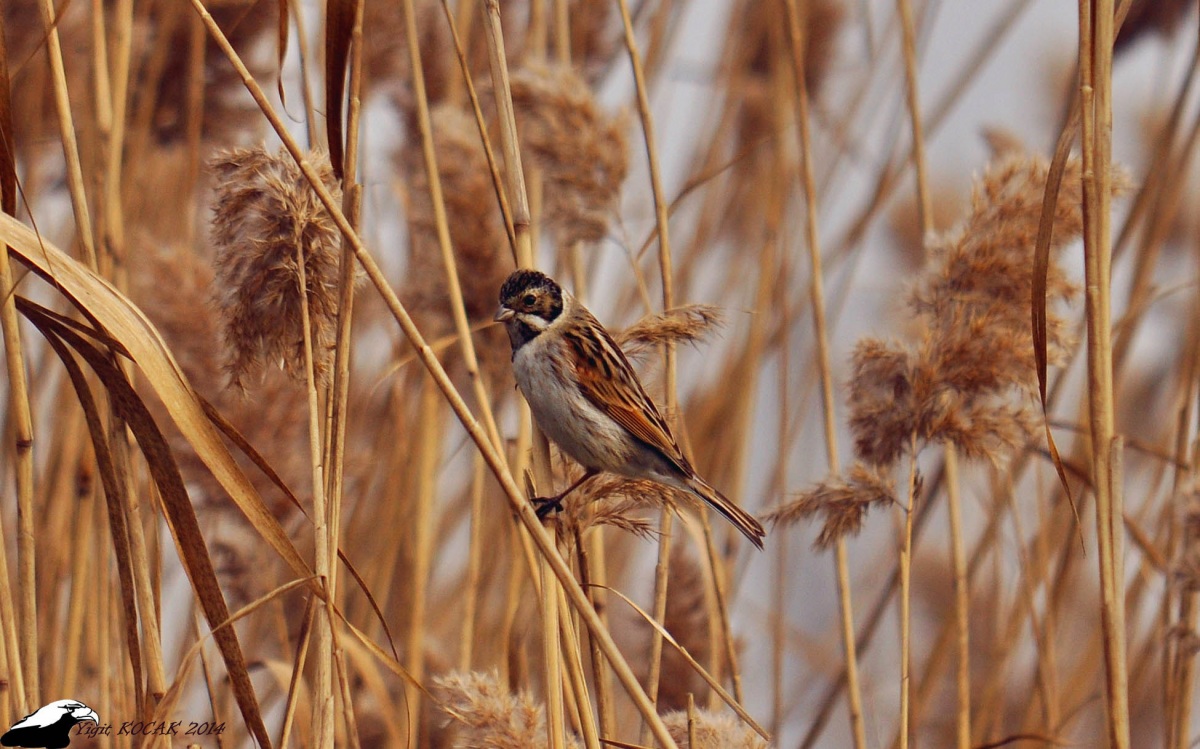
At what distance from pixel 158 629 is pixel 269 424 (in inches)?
49.2

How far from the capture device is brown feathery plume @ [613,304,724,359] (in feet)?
6.96

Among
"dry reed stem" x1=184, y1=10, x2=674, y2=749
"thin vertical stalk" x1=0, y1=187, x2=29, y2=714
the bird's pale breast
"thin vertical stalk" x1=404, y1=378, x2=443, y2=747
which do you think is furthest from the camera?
"thin vertical stalk" x1=404, y1=378, x2=443, y2=747

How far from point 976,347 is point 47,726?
1.82 meters

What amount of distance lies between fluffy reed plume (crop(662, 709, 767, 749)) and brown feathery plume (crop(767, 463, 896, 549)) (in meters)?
0.37

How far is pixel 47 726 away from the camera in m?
1.95

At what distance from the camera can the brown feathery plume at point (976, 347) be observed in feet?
7.39

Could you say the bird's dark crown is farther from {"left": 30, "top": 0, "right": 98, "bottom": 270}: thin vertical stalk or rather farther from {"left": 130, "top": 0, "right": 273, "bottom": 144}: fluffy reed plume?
{"left": 130, "top": 0, "right": 273, "bottom": 144}: fluffy reed plume

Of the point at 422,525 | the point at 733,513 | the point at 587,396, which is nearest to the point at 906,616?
the point at 733,513

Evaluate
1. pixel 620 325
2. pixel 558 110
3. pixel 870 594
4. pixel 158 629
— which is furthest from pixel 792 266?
pixel 158 629

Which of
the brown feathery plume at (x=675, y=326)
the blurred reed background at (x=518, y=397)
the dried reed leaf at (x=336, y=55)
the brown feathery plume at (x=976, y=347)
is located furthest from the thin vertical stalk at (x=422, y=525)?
the dried reed leaf at (x=336, y=55)

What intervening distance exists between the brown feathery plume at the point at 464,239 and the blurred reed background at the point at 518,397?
0.04ft

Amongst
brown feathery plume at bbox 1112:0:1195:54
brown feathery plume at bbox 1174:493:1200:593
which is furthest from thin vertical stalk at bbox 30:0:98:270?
brown feathery plume at bbox 1112:0:1195:54

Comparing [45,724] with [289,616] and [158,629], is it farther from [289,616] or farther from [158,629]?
[289,616]

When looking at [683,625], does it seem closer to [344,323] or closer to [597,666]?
[597,666]
